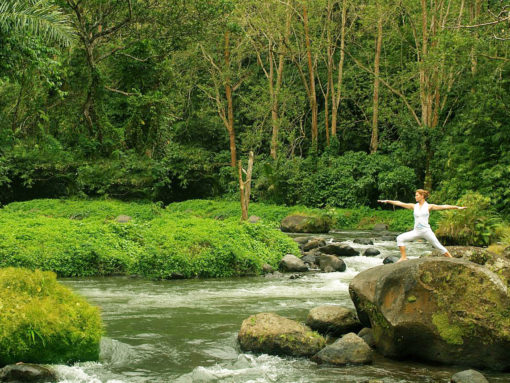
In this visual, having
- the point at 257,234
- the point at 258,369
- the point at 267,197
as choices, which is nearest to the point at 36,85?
the point at 267,197

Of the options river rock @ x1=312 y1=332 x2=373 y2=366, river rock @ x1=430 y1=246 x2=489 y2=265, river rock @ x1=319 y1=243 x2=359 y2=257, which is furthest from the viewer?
river rock @ x1=319 y1=243 x2=359 y2=257

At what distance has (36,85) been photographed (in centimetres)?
2745

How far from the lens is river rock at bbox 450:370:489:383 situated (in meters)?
7.01

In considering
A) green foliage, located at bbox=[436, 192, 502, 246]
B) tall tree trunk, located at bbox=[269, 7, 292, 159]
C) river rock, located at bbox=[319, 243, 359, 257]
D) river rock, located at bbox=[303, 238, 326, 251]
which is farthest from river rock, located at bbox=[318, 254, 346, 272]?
tall tree trunk, located at bbox=[269, 7, 292, 159]

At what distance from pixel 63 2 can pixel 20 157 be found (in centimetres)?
1067

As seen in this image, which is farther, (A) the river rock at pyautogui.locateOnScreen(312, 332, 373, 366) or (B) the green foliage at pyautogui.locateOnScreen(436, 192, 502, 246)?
(B) the green foliage at pyautogui.locateOnScreen(436, 192, 502, 246)

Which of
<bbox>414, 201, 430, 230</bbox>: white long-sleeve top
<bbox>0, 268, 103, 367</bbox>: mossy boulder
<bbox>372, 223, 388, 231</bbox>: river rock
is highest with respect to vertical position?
Result: <bbox>414, 201, 430, 230</bbox>: white long-sleeve top

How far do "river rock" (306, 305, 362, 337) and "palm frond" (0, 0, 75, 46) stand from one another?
8915mm

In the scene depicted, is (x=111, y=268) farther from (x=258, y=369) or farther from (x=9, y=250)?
(x=258, y=369)

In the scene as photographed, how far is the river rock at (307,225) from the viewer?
83.1 ft

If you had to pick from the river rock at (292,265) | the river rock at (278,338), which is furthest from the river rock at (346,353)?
the river rock at (292,265)

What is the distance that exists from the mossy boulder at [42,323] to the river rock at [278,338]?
2090 millimetres

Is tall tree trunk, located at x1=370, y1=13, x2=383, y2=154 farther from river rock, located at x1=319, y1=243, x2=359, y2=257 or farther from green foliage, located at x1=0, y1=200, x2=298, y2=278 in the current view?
green foliage, located at x1=0, y1=200, x2=298, y2=278

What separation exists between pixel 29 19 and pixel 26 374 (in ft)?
31.3
